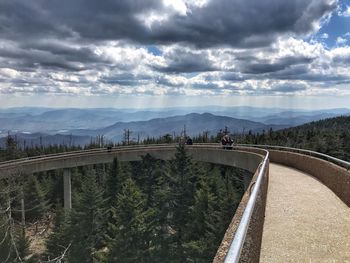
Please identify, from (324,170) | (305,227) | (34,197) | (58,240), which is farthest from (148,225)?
(34,197)

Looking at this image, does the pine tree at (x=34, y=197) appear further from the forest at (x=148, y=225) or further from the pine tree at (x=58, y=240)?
the pine tree at (x=58, y=240)

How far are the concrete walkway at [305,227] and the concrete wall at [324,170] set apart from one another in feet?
1.04

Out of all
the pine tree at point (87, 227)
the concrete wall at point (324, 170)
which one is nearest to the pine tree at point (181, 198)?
the pine tree at point (87, 227)

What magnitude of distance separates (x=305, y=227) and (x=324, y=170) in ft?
27.8

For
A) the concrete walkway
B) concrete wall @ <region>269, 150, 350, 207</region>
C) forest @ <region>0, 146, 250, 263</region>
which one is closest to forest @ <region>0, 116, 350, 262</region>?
forest @ <region>0, 146, 250, 263</region>

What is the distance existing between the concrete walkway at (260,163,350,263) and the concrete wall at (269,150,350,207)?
1.04 feet

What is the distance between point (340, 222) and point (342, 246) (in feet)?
7.12

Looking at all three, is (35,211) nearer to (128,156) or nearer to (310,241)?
(128,156)

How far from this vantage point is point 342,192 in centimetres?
1248

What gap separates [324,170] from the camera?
16.5m

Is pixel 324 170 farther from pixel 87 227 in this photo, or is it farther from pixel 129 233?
pixel 87 227

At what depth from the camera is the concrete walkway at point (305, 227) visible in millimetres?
6992

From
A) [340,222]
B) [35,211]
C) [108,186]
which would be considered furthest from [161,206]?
[340,222]

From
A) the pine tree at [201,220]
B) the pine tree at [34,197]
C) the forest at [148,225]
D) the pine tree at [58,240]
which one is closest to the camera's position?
the forest at [148,225]
